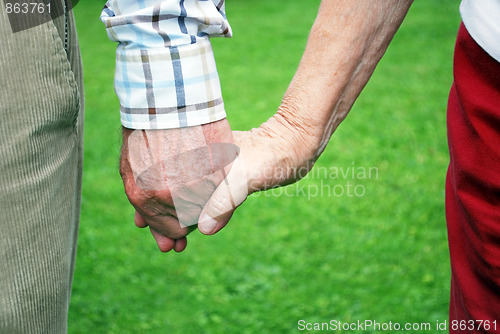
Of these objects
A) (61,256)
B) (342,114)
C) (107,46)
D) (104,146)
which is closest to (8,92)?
(61,256)

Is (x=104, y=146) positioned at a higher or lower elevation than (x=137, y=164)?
lower

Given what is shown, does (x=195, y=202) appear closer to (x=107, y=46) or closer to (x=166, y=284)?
(x=166, y=284)

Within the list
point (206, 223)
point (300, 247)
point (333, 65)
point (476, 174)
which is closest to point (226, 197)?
point (206, 223)

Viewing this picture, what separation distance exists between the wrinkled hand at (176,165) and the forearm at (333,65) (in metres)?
0.17

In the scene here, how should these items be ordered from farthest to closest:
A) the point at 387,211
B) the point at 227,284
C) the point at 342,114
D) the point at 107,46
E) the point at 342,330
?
the point at 107,46 → the point at 387,211 → the point at 227,284 → the point at 342,330 → the point at 342,114

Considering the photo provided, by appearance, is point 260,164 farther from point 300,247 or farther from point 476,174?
point 300,247

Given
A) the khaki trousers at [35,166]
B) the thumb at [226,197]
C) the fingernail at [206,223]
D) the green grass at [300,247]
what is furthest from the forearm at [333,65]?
the green grass at [300,247]

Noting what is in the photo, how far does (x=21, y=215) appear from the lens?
1184 mm

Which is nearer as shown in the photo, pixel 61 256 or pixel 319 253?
pixel 61 256

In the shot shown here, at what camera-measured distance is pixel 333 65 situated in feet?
4.38

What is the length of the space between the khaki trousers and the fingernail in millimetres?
325

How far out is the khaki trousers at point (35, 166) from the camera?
113cm

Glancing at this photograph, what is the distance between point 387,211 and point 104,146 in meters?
2.50

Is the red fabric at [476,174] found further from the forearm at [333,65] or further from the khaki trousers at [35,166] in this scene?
the khaki trousers at [35,166]
